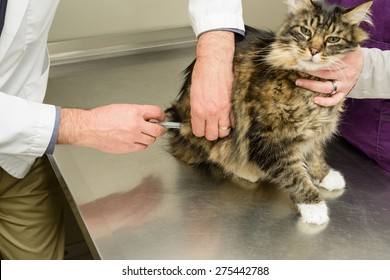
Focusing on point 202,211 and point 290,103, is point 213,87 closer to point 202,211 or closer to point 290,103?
point 290,103

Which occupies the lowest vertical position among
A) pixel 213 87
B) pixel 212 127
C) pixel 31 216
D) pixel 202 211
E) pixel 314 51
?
pixel 31 216

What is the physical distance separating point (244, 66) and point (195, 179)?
1.14ft

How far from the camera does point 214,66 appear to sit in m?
1.21

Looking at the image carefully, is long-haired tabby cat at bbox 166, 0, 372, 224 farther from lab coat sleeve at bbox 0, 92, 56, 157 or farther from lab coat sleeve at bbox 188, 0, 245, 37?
lab coat sleeve at bbox 0, 92, 56, 157

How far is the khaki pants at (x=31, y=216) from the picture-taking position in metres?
1.41

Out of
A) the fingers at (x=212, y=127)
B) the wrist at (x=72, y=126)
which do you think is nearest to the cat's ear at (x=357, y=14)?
the fingers at (x=212, y=127)

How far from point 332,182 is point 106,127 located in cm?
64

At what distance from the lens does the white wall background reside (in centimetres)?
179

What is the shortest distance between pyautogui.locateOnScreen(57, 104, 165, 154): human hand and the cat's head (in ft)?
1.25

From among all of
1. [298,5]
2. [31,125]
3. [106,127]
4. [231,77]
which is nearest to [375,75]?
[298,5]

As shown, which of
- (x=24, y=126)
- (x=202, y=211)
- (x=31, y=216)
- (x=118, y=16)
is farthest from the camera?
(x=118, y=16)

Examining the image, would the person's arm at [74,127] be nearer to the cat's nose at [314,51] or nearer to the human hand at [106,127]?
the human hand at [106,127]

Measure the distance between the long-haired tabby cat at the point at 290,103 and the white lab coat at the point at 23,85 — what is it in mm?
486

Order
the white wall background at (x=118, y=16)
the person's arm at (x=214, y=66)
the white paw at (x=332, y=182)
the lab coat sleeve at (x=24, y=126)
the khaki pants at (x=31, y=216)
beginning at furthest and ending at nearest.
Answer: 1. the white wall background at (x=118, y=16)
2. the khaki pants at (x=31, y=216)
3. the white paw at (x=332, y=182)
4. the person's arm at (x=214, y=66)
5. the lab coat sleeve at (x=24, y=126)
